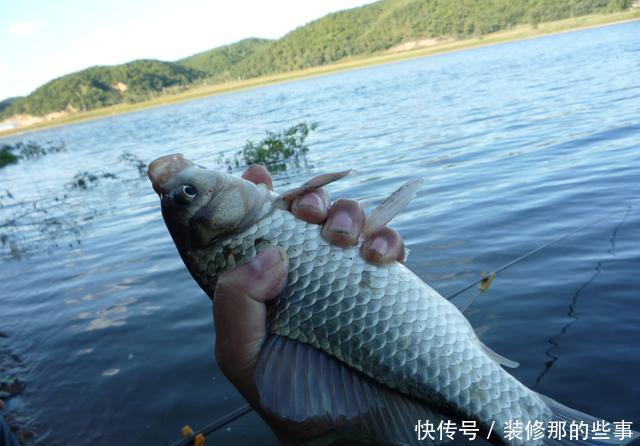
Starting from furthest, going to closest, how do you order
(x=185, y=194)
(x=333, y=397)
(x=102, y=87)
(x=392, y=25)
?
(x=102, y=87) < (x=392, y=25) < (x=185, y=194) < (x=333, y=397)

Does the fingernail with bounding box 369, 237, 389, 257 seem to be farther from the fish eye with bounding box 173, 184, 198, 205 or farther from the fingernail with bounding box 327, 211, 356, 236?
the fish eye with bounding box 173, 184, 198, 205

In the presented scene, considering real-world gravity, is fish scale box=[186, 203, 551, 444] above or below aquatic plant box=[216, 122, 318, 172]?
above

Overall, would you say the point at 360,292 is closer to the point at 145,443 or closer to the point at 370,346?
the point at 370,346

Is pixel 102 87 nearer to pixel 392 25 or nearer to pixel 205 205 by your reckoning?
pixel 392 25

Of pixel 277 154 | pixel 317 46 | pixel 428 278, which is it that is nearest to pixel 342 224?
pixel 428 278

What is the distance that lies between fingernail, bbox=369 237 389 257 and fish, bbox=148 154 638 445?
0.06 meters

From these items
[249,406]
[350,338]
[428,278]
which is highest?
[350,338]

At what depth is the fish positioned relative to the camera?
204cm

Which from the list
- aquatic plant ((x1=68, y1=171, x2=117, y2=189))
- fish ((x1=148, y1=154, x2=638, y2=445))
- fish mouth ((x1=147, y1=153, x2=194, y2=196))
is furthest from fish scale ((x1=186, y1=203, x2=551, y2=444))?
aquatic plant ((x1=68, y1=171, x2=117, y2=189))

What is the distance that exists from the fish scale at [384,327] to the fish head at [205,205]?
2.7 inches

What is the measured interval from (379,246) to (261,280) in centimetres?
52

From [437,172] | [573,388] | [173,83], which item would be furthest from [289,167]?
[173,83]

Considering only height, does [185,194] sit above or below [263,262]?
above

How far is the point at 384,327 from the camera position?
208 centimetres
